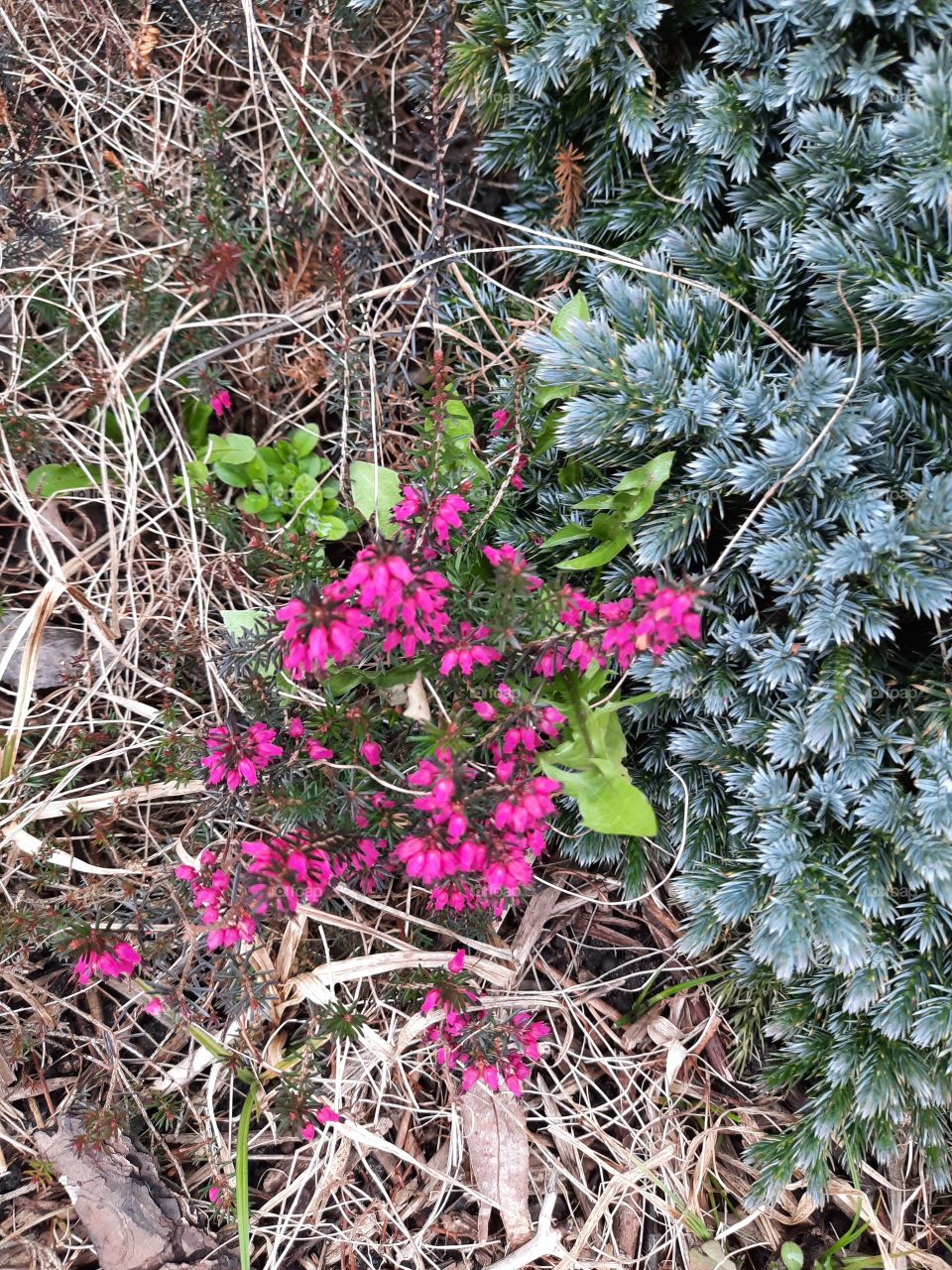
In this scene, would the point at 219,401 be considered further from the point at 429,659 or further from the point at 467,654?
the point at 467,654

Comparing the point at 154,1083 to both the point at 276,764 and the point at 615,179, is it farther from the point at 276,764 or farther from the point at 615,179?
the point at 615,179

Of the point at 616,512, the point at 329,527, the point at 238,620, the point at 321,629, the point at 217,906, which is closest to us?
the point at 321,629

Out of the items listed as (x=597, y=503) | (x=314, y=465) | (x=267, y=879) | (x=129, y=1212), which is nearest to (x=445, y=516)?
(x=597, y=503)

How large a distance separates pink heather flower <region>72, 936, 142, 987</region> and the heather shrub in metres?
1.25

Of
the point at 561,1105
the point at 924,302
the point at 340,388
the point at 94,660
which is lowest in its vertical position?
the point at 561,1105

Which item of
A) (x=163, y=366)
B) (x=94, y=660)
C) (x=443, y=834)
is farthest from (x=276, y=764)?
(x=163, y=366)

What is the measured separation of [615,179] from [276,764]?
66.1 inches

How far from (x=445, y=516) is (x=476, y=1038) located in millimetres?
1125

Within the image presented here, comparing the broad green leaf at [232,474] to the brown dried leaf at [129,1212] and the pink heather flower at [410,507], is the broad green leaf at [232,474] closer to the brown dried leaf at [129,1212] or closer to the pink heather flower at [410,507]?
the pink heather flower at [410,507]

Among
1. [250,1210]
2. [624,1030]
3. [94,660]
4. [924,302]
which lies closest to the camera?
[924,302]

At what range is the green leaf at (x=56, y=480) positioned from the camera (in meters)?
2.63

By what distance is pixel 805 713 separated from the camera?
193 centimetres

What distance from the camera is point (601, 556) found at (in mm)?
2094

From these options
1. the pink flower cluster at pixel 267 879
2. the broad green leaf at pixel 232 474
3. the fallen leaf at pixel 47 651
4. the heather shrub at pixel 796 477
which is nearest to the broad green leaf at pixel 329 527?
the broad green leaf at pixel 232 474
